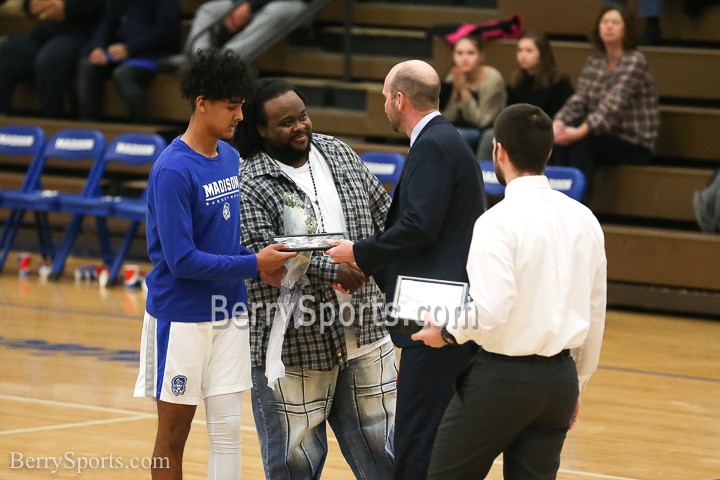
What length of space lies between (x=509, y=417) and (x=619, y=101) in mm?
6507

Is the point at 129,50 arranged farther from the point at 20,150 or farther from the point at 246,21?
the point at 20,150

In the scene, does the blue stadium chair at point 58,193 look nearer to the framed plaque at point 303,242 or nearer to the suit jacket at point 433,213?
the framed plaque at point 303,242

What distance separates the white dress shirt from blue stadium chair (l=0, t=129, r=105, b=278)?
7525 mm

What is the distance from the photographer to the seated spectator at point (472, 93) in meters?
9.85

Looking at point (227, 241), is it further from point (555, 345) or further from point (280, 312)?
point (555, 345)

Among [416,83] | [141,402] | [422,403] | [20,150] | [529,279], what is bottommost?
[141,402]

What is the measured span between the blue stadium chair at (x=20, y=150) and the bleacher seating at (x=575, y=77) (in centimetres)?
120

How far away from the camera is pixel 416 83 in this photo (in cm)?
397

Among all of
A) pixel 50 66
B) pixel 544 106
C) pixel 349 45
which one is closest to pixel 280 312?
pixel 544 106

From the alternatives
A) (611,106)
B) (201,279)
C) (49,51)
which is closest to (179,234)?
(201,279)

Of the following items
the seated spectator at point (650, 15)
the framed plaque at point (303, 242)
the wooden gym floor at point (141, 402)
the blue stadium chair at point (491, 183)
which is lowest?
the wooden gym floor at point (141, 402)

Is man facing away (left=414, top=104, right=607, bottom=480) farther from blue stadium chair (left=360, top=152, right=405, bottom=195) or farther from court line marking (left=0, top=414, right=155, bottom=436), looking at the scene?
blue stadium chair (left=360, top=152, right=405, bottom=195)

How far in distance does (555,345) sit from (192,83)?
138cm

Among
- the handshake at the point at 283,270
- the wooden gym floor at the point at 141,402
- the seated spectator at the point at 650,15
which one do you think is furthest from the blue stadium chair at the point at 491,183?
the handshake at the point at 283,270
